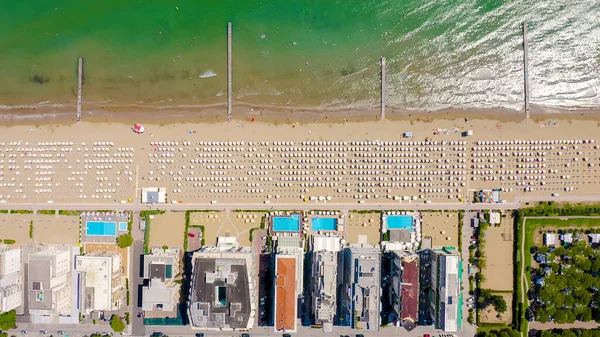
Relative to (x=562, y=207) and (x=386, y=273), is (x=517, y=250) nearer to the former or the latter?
(x=562, y=207)

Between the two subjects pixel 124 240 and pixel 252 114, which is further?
pixel 252 114

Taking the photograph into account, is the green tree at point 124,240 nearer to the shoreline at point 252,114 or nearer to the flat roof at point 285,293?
the shoreline at point 252,114

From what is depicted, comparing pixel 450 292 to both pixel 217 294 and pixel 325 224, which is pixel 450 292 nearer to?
pixel 325 224

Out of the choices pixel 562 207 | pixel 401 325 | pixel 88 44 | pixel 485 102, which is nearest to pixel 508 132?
pixel 485 102

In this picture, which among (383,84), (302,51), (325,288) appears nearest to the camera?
(325,288)

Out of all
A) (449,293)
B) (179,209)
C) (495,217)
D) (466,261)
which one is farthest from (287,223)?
(495,217)

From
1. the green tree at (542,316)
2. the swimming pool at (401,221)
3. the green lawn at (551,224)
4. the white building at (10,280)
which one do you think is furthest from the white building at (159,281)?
the green tree at (542,316)

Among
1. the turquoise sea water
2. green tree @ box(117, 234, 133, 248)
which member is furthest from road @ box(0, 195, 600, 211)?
the turquoise sea water
